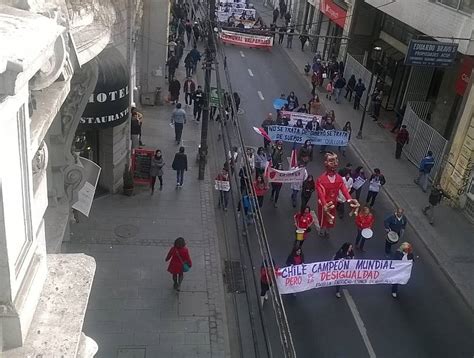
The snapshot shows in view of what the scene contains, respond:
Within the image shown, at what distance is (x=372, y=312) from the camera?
12180mm

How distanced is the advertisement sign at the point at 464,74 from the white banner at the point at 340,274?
10666 mm

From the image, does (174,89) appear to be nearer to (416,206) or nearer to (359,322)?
(416,206)

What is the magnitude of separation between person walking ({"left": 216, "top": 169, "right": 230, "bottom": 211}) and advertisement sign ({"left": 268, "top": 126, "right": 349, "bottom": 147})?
3.93m

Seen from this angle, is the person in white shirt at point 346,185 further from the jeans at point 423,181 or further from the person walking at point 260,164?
the jeans at point 423,181

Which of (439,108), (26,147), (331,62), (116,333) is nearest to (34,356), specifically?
(26,147)

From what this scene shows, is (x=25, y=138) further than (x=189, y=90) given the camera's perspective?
No

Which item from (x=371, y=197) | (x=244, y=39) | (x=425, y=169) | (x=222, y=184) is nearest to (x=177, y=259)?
(x=222, y=184)

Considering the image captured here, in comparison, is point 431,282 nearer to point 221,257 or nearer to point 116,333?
point 221,257

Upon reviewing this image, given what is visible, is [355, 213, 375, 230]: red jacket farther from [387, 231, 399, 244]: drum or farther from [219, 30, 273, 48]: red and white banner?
[219, 30, 273, 48]: red and white banner

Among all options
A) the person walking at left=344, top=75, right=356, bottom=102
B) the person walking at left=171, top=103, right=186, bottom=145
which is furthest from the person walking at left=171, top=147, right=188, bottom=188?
the person walking at left=344, top=75, right=356, bottom=102

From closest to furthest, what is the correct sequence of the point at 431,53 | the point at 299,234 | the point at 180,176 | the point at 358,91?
the point at 299,234 → the point at 180,176 → the point at 431,53 → the point at 358,91

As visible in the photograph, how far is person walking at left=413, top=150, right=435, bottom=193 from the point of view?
18.3 meters

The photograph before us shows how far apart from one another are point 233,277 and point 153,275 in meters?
1.88

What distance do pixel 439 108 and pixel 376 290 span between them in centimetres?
1241
